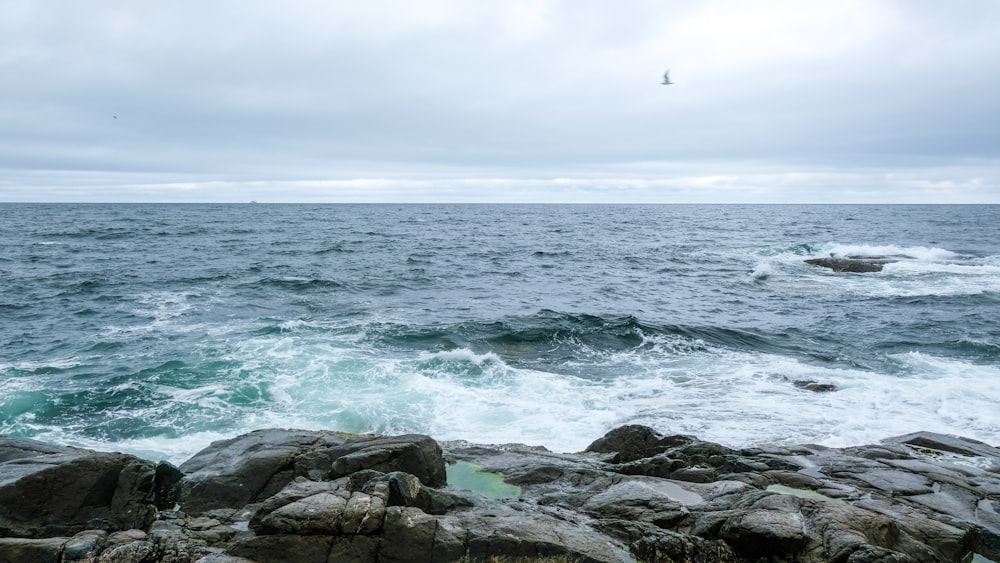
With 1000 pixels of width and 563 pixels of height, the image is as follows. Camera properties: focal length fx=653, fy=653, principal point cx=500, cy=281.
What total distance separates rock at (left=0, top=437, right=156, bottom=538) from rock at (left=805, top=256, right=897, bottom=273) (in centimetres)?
3966

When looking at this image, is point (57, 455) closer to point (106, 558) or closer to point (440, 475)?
point (106, 558)

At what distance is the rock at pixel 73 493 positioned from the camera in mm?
7582

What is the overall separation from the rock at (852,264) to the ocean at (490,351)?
2.70ft

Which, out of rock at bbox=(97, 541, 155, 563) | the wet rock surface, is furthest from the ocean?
rock at bbox=(97, 541, 155, 563)

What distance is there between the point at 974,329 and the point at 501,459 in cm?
2148

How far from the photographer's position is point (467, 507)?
327 inches

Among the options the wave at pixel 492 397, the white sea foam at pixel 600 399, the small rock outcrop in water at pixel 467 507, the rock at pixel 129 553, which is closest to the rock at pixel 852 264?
the wave at pixel 492 397

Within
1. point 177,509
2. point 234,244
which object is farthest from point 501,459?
point 234,244

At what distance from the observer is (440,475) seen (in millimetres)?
9508

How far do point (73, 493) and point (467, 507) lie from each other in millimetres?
4826

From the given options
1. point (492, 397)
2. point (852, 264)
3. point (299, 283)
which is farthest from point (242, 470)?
point (852, 264)

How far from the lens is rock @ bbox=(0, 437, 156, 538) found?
7.58 metres

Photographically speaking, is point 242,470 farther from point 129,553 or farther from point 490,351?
point 490,351

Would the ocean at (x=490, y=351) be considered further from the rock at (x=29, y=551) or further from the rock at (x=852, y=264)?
the rock at (x=29, y=551)
